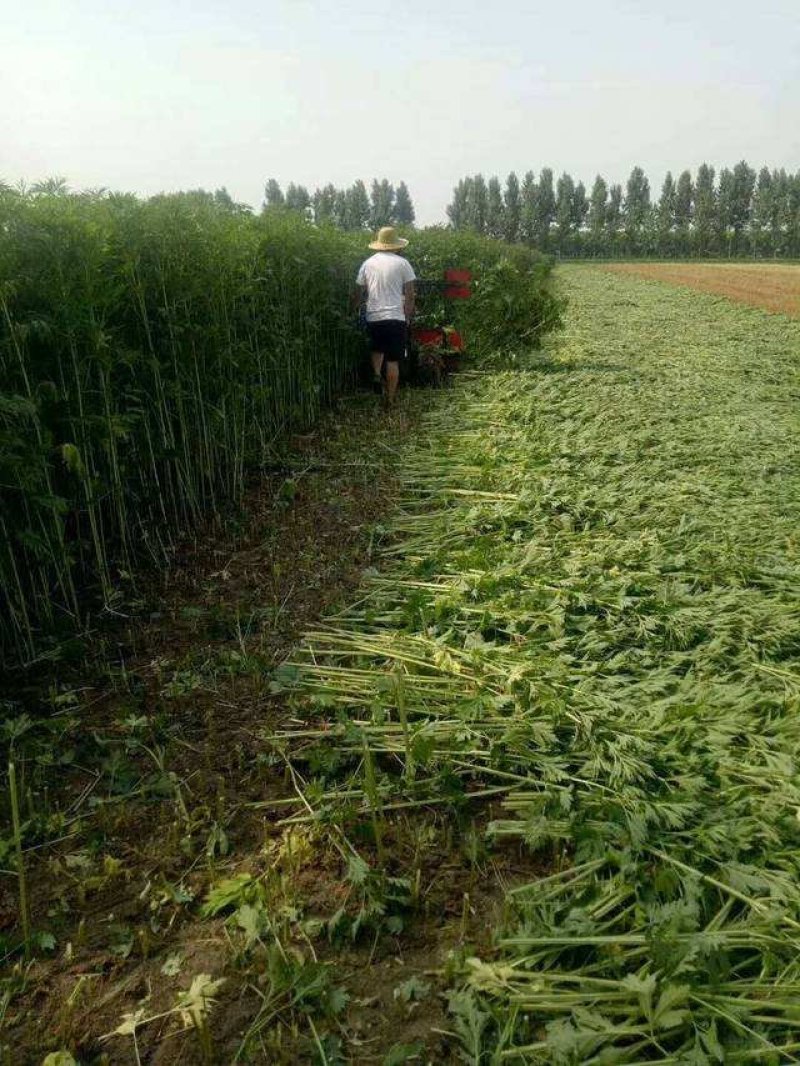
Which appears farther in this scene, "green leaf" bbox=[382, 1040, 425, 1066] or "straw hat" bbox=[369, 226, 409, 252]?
"straw hat" bbox=[369, 226, 409, 252]

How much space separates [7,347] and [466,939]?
11.8ft

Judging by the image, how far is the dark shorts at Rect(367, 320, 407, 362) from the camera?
31.8 feet

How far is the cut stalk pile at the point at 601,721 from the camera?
2.14 metres

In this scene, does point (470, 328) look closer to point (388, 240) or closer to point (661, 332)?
point (388, 240)

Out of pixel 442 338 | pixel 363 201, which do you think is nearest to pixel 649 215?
pixel 363 201

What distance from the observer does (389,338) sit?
385 inches

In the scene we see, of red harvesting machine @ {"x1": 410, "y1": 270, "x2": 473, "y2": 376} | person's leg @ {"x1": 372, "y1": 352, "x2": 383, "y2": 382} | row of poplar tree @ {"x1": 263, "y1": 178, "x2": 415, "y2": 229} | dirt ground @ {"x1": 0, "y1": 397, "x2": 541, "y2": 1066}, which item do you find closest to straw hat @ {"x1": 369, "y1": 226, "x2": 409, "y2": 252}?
red harvesting machine @ {"x1": 410, "y1": 270, "x2": 473, "y2": 376}

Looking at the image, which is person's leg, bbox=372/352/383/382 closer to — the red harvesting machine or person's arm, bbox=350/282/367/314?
person's arm, bbox=350/282/367/314

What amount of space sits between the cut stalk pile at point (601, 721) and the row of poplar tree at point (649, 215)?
9337cm

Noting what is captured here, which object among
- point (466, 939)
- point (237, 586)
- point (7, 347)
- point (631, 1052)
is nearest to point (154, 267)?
point (7, 347)

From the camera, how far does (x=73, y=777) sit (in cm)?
337

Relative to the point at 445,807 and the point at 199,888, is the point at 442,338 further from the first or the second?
the point at 199,888

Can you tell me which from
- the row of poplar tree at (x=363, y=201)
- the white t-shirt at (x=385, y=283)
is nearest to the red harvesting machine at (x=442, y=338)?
A: the white t-shirt at (x=385, y=283)

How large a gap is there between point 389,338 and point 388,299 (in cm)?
53
